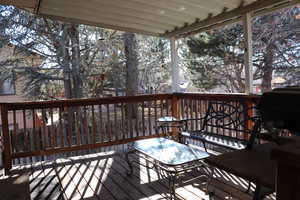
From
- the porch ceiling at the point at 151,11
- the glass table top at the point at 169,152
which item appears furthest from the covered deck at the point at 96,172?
the porch ceiling at the point at 151,11

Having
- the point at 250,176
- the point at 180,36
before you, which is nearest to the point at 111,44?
the point at 180,36

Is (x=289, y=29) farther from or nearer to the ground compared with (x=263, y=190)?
farther from the ground

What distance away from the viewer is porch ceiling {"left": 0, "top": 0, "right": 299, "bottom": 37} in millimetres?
3564

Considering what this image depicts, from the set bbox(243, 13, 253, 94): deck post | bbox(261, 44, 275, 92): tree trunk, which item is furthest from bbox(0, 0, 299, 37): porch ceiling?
bbox(261, 44, 275, 92): tree trunk

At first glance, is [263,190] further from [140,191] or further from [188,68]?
[188,68]

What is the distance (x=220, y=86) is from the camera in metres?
8.36

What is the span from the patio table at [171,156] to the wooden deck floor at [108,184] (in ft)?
0.58

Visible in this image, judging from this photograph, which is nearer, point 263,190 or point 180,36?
point 263,190

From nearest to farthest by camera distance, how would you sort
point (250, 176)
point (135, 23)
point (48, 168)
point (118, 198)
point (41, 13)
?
point (250, 176) < point (118, 198) < point (48, 168) < point (41, 13) < point (135, 23)

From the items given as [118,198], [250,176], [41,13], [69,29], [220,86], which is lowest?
[118,198]

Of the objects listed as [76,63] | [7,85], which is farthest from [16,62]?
[76,63]

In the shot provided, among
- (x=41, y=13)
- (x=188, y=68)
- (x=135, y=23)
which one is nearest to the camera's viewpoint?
(x=41, y=13)

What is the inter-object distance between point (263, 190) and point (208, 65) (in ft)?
22.6

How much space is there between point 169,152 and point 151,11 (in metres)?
2.39
